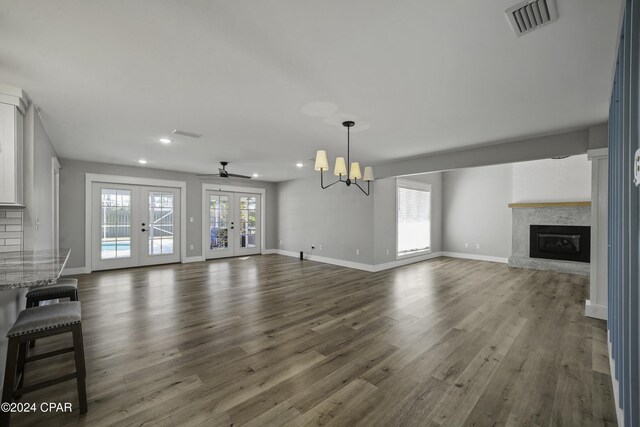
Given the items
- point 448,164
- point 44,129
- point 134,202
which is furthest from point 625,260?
point 134,202

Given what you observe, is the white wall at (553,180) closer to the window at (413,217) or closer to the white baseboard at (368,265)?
the window at (413,217)

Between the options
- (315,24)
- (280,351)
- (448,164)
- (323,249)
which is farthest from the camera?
(323,249)

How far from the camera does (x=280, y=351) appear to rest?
8.73ft

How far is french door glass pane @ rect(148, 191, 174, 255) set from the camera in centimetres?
696

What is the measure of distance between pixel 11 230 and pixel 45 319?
1658mm

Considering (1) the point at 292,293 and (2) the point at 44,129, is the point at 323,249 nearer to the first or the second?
(1) the point at 292,293

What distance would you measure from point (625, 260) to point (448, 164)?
12.1 ft

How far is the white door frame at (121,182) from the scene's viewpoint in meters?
6.08

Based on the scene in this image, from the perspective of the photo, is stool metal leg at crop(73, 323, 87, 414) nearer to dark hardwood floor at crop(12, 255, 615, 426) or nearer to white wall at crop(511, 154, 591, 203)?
dark hardwood floor at crop(12, 255, 615, 426)

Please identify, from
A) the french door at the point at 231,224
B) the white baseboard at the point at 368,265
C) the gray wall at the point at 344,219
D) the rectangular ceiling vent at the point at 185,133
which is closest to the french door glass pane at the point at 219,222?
the french door at the point at 231,224

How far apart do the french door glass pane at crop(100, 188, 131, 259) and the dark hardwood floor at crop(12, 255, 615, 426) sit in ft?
6.53

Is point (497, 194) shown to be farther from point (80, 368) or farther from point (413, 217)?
point (80, 368)

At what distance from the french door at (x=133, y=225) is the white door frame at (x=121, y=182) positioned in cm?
8

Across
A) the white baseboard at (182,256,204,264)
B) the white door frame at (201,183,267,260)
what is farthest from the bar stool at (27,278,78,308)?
the white door frame at (201,183,267,260)
